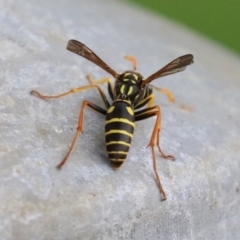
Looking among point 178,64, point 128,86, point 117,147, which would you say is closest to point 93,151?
point 117,147

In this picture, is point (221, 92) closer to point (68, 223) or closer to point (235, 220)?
point (235, 220)

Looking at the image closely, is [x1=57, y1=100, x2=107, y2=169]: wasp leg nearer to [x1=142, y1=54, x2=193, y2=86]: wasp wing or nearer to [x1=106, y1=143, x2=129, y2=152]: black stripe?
[x1=106, y1=143, x2=129, y2=152]: black stripe

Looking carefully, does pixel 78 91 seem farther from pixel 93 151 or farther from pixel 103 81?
pixel 93 151

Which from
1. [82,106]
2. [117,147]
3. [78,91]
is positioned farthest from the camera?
[78,91]

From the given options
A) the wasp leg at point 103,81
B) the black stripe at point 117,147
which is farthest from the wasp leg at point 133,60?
the black stripe at point 117,147

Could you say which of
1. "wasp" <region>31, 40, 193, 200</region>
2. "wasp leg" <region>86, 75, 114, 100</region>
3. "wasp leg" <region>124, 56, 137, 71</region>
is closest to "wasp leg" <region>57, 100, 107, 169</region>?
"wasp" <region>31, 40, 193, 200</region>

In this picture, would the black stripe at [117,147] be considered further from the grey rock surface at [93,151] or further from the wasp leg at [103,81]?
the wasp leg at [103,81]

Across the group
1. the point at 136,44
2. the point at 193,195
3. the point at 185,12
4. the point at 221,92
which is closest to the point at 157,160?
the point at 193,195
